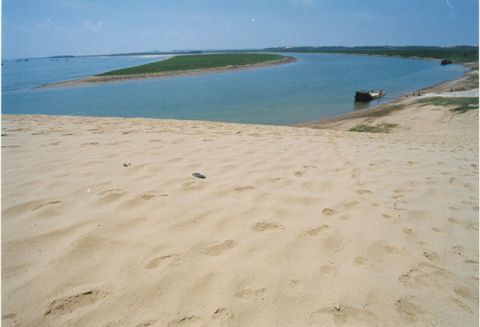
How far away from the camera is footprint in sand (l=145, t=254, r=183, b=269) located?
1.81 metres

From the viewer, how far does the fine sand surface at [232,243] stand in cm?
154

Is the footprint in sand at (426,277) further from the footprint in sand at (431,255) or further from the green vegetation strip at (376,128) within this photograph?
the green vegetation strip at (376,128)

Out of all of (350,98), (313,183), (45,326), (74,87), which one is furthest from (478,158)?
(74,87)

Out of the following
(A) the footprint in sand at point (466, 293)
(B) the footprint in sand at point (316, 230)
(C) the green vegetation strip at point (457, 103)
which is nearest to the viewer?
(A) the footprint in sand at point (466, 293)

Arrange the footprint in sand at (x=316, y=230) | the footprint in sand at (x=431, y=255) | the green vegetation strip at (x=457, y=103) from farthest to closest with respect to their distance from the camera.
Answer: the green vegetation strip at (x=457, y=103) < the footprint in sand at (x=316, y=230) < the footprint in sand at (x=431, y=255)

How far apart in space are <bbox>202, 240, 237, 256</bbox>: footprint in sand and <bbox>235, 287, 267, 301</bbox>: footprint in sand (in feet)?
1.20

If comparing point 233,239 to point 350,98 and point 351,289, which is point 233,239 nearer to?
point 351,289

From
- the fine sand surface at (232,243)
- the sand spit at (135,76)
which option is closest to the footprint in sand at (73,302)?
the fine sand surface at (232,243)

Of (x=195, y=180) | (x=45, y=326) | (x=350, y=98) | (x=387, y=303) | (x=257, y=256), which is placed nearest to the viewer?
(x=45, y=326)

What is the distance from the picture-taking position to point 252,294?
5.34 ft

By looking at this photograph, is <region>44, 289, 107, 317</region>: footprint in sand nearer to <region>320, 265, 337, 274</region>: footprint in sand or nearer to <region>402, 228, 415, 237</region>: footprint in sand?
<region>320, 265, 337, 274</region>: footprint in sand

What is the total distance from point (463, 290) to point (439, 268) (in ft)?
0.63

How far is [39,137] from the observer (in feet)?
16.6

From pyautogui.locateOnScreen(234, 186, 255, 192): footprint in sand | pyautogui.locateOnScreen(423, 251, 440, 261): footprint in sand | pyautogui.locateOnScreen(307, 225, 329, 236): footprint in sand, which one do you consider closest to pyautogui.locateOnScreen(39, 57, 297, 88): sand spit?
pyautogui.locateOnScreen(234, 186, 255, 192): footprint in sand
